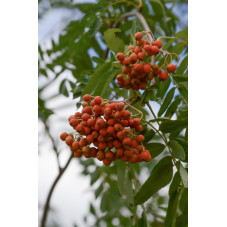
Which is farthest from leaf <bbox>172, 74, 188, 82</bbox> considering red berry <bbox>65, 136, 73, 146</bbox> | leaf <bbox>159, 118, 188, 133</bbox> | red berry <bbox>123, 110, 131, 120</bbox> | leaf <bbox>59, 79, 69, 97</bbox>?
leaf <bbox>59, 79, 69, 97</bbox>

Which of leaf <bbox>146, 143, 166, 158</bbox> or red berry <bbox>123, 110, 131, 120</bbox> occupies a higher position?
red berry <bbox>123, 110, 131, 120</bbox>

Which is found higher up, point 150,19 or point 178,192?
point 150,19

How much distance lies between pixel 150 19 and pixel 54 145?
80cm

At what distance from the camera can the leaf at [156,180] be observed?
3.01ft

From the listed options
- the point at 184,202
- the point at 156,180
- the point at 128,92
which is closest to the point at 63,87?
the point at 128,92

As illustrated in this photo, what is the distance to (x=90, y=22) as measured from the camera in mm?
1286

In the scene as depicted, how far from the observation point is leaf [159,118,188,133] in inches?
34.7

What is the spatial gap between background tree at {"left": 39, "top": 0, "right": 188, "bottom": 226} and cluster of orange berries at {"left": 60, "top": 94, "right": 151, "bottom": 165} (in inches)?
3.8

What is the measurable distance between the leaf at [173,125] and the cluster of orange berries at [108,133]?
0.09 meters

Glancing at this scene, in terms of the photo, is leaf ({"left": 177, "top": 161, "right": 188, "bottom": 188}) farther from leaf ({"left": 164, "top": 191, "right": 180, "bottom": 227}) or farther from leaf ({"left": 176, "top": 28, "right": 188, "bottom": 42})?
leaf ({"left": 176, "top": 28, "right": 188, "bottom": 42})
